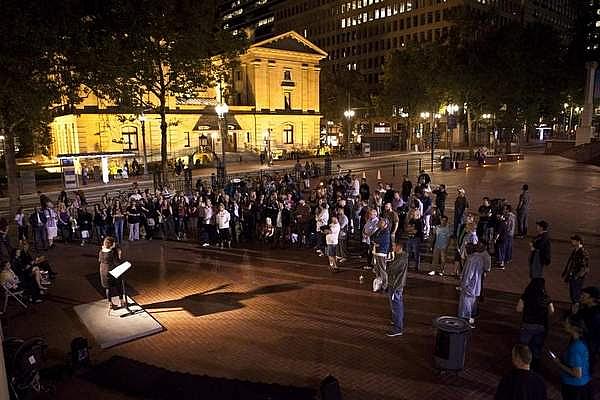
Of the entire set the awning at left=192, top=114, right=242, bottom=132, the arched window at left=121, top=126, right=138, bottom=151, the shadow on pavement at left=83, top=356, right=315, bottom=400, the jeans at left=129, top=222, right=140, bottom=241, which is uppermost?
the awning at left=192, top=114, right=242, bottom=132

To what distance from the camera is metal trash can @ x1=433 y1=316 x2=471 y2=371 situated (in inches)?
294

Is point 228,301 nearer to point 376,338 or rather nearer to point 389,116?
point 376,338

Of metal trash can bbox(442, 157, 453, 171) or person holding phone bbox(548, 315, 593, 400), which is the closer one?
person holding phone bbox(548, 315, 593, 400)

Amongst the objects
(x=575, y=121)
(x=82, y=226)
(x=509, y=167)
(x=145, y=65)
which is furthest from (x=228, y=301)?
(x=575, y=121)

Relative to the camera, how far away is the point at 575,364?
18.7 feet

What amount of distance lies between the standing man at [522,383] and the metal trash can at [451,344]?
2442 millimetres

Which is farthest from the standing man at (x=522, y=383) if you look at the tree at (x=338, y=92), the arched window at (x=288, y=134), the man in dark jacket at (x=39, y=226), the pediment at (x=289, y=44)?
the tree at (x=338, y=92)

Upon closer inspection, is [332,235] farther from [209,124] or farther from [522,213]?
[209,124]

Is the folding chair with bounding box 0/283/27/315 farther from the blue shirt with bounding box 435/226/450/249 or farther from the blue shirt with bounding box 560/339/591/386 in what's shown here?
the blue shirt with bounding box 560/339/591/386

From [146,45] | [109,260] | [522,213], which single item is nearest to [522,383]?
[109,260]

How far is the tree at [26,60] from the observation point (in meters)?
15.8

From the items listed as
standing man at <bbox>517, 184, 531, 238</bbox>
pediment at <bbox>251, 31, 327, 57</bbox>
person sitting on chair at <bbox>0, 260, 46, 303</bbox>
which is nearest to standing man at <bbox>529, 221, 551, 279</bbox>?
standing man at <bbox>517, 184, 531, 238</bbox>

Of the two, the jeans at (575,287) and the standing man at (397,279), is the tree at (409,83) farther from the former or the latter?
the standing man at (397,279)

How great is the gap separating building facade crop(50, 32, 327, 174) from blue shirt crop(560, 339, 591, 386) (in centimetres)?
4206
